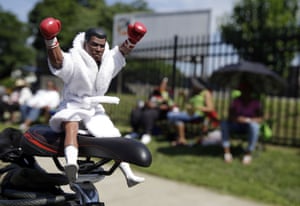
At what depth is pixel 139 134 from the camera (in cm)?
838

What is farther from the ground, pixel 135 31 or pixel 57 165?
pixel 135 31

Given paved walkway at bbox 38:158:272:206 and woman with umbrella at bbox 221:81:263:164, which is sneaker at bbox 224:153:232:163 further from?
paved walkway at bbox 38:158:272:206

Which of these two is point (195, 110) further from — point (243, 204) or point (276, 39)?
point (243, 204)

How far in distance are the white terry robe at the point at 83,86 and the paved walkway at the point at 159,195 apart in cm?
181

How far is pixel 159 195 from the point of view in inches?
175

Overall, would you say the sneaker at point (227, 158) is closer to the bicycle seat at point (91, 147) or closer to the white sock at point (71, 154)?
the bicycle seat at point (91, 147)

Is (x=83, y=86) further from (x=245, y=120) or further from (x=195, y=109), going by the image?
(x=195, y=109)

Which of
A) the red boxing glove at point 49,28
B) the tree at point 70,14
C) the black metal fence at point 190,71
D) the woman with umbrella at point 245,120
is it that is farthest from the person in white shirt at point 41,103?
the tree at point 70,14

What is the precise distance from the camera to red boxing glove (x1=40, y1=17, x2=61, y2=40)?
2080mm

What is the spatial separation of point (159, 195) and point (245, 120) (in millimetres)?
2446

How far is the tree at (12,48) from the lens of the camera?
4669 cm

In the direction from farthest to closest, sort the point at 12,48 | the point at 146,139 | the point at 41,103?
the point at 12,48
the point at 41,103
the point at 146,139

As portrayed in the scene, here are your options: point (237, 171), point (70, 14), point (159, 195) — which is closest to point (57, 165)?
point (159, 195)

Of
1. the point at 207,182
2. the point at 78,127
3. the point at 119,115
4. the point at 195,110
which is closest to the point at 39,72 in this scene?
the point at 119,115
